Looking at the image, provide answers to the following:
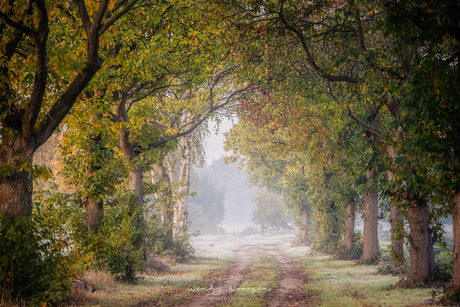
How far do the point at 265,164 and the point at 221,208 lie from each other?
165ft

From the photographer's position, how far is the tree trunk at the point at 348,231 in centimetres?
2486

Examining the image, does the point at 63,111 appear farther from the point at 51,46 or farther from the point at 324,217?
the point at 324,217

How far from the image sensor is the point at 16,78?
8844 mm

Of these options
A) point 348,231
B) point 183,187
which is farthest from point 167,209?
point 348,231

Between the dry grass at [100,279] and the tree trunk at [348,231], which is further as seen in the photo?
the tree trunk at [348,231]

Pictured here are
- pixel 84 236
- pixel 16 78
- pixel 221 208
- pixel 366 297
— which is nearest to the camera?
pixel 16 78

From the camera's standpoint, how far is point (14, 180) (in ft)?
28.8

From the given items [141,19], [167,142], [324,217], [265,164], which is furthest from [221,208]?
[141,19]

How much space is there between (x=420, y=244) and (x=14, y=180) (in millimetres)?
13225

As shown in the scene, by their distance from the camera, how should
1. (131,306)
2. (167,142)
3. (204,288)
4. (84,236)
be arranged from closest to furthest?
(131,306), (84,236), (204,288), (167,142)

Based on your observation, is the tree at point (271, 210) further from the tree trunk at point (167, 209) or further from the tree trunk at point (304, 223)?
the tree trunk at point (167, 209)

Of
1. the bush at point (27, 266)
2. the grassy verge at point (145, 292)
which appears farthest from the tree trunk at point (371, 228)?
the bush at point (27, 266)

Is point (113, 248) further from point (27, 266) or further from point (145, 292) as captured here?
point (27, 266)

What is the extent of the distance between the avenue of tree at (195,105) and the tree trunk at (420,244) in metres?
0.05
